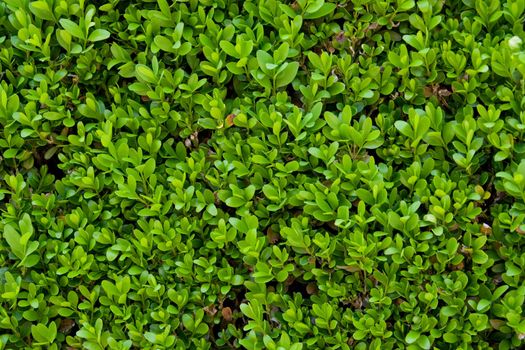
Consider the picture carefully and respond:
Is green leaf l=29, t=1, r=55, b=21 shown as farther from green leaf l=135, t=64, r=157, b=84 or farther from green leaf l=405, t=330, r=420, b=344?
green leaf l=405, t=330, r=420, b=344

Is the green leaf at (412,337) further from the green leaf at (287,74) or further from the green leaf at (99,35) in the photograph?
the green leaf at (99,35)

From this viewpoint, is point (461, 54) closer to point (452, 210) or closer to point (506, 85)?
point (506, 85)

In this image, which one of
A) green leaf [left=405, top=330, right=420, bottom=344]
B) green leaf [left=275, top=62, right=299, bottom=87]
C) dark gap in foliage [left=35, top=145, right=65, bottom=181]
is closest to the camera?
green leaf [left=405, top=330, right=420, bottom=344]

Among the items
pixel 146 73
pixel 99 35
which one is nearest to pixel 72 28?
pixel 99 35

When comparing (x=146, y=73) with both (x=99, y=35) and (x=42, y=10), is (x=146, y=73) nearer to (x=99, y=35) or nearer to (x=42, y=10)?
(x=99, y=35)

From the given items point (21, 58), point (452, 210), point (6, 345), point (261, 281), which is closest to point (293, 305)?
point (261, 281)

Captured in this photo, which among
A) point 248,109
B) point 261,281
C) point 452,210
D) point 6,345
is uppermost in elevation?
point 248,109

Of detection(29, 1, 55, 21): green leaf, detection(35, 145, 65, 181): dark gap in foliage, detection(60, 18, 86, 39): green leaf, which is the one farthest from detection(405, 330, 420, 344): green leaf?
detection(29, 1, 55, 21): green leaf

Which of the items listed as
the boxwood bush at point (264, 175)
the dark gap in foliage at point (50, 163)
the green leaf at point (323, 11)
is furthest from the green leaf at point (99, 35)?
the green leaf at point (323, 11)
